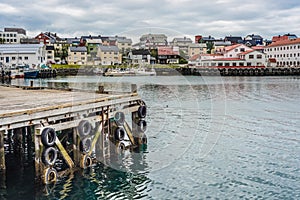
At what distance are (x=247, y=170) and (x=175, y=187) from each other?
369 centimetres

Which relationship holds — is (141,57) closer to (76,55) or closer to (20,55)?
(76,55)

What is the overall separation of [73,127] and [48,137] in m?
1.73

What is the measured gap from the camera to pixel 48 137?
44.0 ft

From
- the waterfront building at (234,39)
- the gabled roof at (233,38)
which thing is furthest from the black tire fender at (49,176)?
the gabled roof at (233,38)

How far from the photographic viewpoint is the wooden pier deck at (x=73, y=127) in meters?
13.3

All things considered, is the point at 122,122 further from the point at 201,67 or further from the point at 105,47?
the point at 105,47

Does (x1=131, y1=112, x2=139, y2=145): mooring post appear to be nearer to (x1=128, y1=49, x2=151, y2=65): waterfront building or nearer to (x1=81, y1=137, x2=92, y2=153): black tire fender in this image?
(x1=81, y1=137, x2=92, y2=153): black tire fender

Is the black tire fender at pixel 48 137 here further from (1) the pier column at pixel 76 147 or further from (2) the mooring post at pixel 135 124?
(2) the mooring post at pixel 135 124

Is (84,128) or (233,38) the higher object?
(233,38)

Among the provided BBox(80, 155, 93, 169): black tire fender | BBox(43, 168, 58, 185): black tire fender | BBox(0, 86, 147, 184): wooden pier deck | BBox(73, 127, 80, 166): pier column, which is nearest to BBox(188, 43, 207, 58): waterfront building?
BBox(0, 86, 147, 184): wooden pier deck

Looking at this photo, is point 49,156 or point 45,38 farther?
point 45,38

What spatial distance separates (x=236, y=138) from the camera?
21906 millimetres

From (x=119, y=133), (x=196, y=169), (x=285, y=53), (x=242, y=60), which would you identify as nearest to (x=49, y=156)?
(x=119, y=133)

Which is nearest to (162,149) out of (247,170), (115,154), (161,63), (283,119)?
(115,154)
